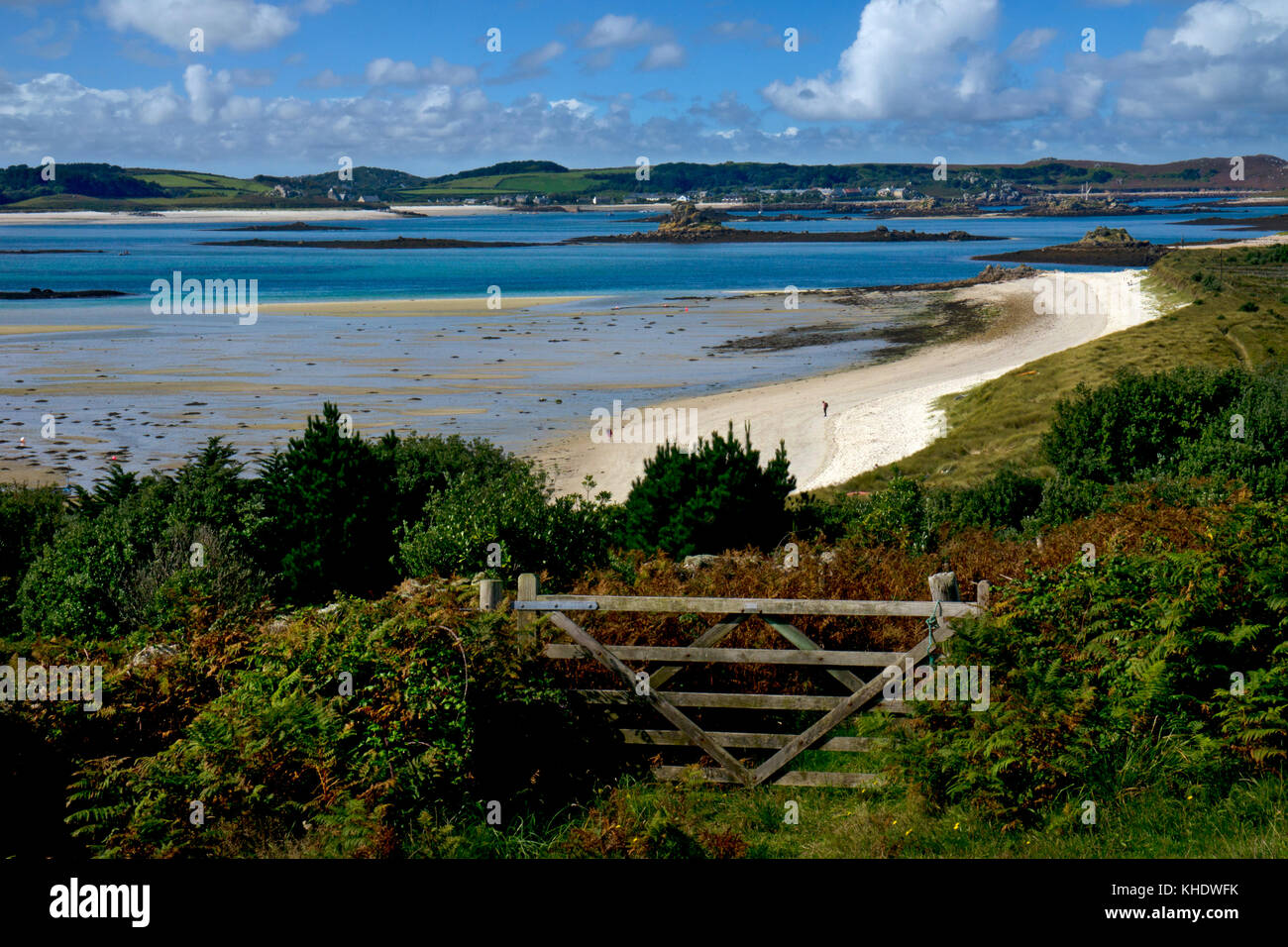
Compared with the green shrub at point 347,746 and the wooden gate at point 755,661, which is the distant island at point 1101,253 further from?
the green shrub at point 347,746

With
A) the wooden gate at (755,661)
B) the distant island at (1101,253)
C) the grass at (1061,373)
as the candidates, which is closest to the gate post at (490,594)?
the wooden gate at (755,661)

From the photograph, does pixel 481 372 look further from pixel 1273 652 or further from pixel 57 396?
pixel 1273 652

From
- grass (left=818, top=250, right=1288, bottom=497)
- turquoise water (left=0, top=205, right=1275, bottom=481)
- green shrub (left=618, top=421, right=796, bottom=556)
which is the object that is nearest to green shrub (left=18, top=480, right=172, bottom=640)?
green shrub (left=618, top=421, right=796, bottom=556)

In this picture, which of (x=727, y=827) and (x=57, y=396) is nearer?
(x=727, y=827)

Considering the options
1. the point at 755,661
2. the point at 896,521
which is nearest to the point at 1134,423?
the point at 896,521

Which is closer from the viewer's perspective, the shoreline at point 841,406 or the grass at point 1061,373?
the grass at point 1061,373

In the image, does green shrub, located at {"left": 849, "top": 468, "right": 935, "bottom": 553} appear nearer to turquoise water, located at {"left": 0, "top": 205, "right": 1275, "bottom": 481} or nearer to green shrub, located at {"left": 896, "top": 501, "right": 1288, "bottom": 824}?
green shrub, located at {"left": 896, "top": 501, "right": 1288, "bottom": 824}

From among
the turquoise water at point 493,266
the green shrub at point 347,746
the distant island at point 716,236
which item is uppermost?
the distant island at point 716,236

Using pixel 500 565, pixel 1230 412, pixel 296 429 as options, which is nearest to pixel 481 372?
pixel 296 429
